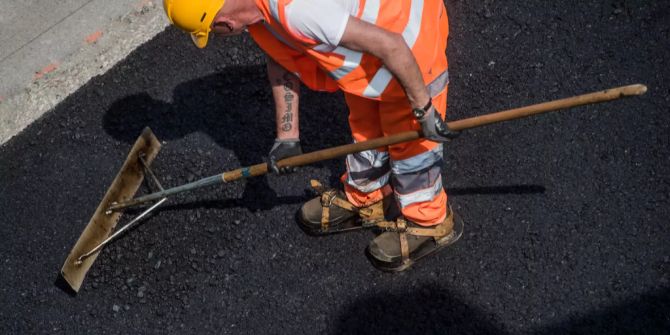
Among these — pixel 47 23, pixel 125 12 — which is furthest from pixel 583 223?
pixel 47 23

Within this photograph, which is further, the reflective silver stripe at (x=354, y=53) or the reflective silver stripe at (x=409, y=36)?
the reflective silver stripe at (x=409, y=36)

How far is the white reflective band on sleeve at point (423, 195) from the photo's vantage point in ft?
9.86

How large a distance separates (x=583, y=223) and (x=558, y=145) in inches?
19.3

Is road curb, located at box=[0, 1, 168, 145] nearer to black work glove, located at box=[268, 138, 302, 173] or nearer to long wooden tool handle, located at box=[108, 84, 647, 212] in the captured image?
long wooden tool handle, located at box=[108, 84, 647, 212]

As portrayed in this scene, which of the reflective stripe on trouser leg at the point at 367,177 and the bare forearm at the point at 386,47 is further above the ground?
the bare forearm at the point at 386,47

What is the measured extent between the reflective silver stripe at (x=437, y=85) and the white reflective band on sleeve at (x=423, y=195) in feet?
1.59

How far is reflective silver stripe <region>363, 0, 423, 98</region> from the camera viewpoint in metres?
2.45

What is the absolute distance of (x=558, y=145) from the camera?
3.43 meters

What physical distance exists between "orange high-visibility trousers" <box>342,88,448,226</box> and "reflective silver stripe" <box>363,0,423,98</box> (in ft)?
0.62

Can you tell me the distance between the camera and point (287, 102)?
9.66ft

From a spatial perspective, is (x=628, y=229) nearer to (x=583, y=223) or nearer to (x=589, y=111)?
(x=583, y=223)

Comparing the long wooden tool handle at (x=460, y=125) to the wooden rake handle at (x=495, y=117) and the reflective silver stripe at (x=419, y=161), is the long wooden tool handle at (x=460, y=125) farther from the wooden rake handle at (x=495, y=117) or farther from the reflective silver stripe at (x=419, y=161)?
the reflective silver stripe at (x=419, y=161)

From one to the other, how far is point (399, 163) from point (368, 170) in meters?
0.30

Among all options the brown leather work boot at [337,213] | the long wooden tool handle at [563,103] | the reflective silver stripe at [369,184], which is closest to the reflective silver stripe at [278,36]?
the long wooden tool handle at [563,103]
